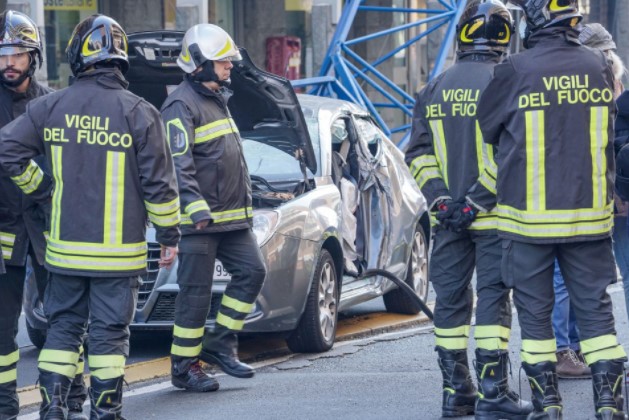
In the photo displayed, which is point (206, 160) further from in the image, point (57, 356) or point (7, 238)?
point (57, 356)

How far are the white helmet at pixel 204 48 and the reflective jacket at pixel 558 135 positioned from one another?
2.09 metres

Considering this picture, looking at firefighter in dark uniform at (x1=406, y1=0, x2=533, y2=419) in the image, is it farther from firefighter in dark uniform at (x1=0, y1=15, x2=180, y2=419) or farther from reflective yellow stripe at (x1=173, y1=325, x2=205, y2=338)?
reflective yellow stripe at (x1=173, y1=325, x2=205, y2=338)

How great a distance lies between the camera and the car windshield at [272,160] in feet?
30.5

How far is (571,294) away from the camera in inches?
242

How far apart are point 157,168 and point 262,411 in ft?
5.05

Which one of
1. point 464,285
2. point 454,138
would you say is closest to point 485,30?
point 454,138

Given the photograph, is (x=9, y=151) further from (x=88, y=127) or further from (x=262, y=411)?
(x=262, y=411)

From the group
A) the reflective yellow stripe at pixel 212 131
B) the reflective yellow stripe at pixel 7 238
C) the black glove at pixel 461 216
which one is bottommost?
the reflective yellow stripe at pixel 7 238

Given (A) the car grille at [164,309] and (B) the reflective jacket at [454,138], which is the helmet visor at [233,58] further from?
(A) the car grille at [164,309]

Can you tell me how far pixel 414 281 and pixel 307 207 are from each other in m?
2.02

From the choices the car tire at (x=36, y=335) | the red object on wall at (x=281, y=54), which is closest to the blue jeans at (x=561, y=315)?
the car tire at (x=36, y=335)

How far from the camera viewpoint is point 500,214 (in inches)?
248

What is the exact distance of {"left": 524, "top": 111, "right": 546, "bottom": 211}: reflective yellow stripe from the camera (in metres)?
6.05

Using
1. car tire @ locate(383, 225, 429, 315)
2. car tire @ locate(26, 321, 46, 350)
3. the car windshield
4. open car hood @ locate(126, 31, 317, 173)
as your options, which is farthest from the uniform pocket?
car tire @ locate(383, 225, 429, 315)
